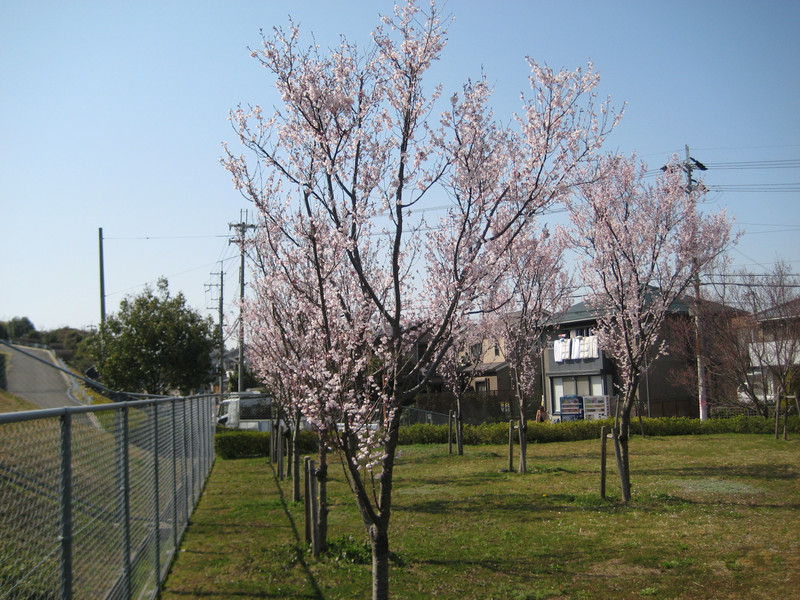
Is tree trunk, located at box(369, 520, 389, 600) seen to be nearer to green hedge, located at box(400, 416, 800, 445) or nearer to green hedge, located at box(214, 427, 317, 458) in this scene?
green hedge, located at box(214, 427, 317, 458)

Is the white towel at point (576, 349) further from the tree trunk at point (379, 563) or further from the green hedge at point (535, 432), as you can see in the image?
the tree trunk at point (379, 563)

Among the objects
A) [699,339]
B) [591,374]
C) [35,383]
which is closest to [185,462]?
[35,383]

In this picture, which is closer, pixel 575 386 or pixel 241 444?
pixel 241 444

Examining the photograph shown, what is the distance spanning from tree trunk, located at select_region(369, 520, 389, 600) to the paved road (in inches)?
171

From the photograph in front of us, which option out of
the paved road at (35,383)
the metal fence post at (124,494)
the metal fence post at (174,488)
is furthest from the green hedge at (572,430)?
the metal fence post at (124,494)

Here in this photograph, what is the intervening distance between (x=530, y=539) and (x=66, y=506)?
6.31m

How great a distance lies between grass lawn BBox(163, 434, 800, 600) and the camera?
6.46 m

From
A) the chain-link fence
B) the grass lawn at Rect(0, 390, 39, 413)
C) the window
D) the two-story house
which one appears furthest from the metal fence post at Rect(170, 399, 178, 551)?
the window

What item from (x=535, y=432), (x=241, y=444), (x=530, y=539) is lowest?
(x=535, y=432)

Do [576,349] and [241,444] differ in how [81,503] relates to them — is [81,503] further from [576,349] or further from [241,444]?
[576,349]

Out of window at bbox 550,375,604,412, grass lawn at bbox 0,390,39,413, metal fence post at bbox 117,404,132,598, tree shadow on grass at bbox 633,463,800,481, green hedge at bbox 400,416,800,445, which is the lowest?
green hedge at bbox 400,416,800,445

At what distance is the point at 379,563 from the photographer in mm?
5270

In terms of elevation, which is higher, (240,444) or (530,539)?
(530,539)

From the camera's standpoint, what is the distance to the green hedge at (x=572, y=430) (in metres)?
23.6
